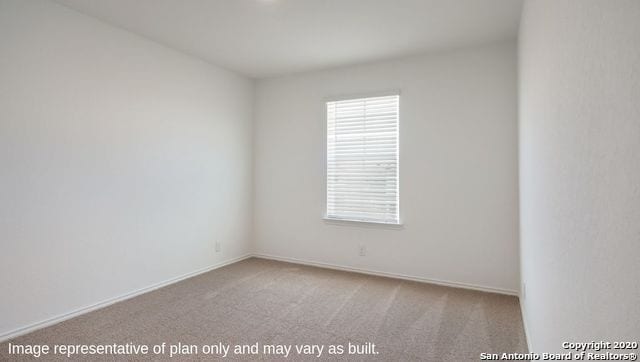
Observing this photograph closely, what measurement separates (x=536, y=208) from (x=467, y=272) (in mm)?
1891

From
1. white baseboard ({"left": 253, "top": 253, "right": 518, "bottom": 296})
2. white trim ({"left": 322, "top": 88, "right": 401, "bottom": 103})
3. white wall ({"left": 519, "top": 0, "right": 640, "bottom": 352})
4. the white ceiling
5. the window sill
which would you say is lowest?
white baseboard ({"left": 253, "top": 253, "right": 518, "bottom": 296})

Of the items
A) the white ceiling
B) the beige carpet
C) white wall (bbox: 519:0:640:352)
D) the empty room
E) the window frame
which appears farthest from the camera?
the window frame

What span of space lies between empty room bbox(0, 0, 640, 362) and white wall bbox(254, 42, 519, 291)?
0.9 inches

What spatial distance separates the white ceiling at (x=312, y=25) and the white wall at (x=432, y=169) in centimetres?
31

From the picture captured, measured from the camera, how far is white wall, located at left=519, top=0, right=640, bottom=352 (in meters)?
0.67

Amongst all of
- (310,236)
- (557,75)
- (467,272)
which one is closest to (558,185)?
(557,75)

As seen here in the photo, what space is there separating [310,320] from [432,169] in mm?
2134

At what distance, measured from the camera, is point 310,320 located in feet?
9.05

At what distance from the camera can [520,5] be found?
2676 mm

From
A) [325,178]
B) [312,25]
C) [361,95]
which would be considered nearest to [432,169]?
[361,95]

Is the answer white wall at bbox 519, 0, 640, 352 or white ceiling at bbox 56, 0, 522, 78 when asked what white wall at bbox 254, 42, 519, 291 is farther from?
white wall at bbox 519, 0, 640, 352

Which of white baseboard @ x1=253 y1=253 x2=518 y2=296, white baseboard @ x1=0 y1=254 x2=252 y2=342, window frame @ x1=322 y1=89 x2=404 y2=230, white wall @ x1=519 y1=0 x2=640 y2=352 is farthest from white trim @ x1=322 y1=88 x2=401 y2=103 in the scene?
white baseboard @ x1=0 y1=254 x2=252 y2=342

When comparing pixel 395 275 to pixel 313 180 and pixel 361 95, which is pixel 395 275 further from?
pixel 361 95

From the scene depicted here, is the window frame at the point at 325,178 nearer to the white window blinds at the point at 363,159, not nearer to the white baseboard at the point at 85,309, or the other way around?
the white window blinds at the point at 363,159
